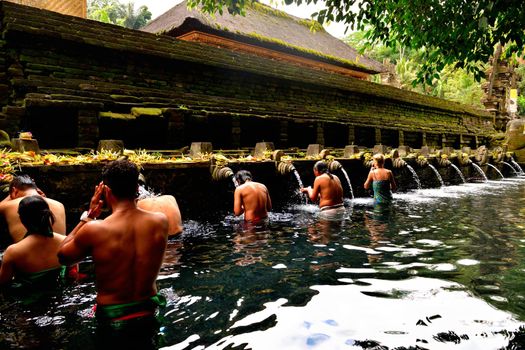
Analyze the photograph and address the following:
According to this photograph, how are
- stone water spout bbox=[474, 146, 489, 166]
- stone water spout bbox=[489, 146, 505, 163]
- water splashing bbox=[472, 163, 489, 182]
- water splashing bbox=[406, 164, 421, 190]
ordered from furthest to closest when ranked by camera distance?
stone water spout bbox=[489, 146, 505, 163] → stone water spout bbox=[474, 146, 489, 166] → water splashing bbox=[472, 163, 489, 182] → water splashing bbox=[406, 164, 421, 190]

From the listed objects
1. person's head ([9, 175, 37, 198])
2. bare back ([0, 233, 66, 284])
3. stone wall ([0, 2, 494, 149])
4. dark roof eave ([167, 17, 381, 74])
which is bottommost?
bare back ([0, 233, 66, 284])

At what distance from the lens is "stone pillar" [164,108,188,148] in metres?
10.0

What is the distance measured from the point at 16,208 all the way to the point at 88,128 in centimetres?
449

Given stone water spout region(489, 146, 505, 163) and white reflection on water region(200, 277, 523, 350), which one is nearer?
white reflection on water region(200, 277, 523, 350)

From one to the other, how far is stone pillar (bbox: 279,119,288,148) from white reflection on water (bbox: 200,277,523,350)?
31.1ft

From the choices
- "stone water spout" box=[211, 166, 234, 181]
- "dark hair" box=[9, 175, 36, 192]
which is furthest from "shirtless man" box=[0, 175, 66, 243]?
"stone water spout" box=[211, 166, 234, 181]

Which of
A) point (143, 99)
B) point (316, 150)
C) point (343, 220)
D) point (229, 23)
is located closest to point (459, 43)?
point (343, 220)

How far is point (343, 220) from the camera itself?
770cm


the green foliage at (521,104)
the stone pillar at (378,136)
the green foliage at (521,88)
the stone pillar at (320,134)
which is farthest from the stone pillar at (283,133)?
the green foliage at (521,88)

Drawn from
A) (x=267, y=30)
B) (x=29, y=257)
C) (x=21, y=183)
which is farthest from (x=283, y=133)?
(x=29, y=257)

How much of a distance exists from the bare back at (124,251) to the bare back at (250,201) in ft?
13.4

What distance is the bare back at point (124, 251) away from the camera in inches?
106

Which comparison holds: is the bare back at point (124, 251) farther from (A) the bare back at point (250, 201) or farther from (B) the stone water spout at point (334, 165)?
(B) the stone water spout at point (334, 165)

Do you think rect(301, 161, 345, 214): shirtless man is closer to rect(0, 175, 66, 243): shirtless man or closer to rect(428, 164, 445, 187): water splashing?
rect(0, 175, 66, 243): shirtless man
